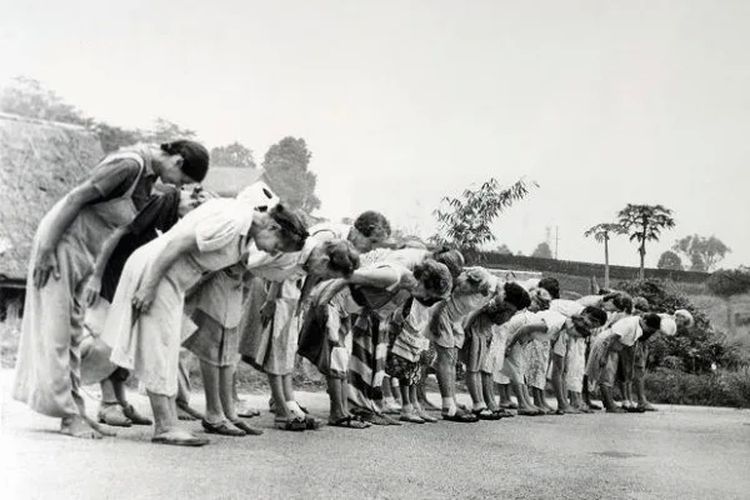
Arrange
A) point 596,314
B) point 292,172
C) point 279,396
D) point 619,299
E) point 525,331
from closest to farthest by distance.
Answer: point 279,396, point 292,172, point 525,331, point 596,314, point 619,299

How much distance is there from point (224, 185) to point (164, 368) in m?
2.26

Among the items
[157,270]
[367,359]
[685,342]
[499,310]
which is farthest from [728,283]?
[157,270]

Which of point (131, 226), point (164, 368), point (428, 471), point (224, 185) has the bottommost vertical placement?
point (428, 471)

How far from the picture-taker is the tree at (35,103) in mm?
4262

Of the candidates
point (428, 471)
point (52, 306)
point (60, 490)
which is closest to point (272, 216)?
point (52, 306)

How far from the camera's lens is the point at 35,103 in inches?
184

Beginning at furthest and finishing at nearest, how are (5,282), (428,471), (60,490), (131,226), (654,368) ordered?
(654,368) → (5,282) → (131,226) → (428,471) → (60,490)

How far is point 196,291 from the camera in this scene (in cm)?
494

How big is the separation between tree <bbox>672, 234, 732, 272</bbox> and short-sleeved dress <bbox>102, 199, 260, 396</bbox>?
377 centimetres

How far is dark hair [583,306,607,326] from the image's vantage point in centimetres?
961

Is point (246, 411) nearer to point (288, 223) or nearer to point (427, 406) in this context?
point (288, 223)

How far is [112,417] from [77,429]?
69 cm

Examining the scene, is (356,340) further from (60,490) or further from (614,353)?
(614,353)

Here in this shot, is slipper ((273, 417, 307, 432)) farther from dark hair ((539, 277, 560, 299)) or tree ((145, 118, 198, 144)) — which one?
dark hair ((539, 277, 560, 299))
